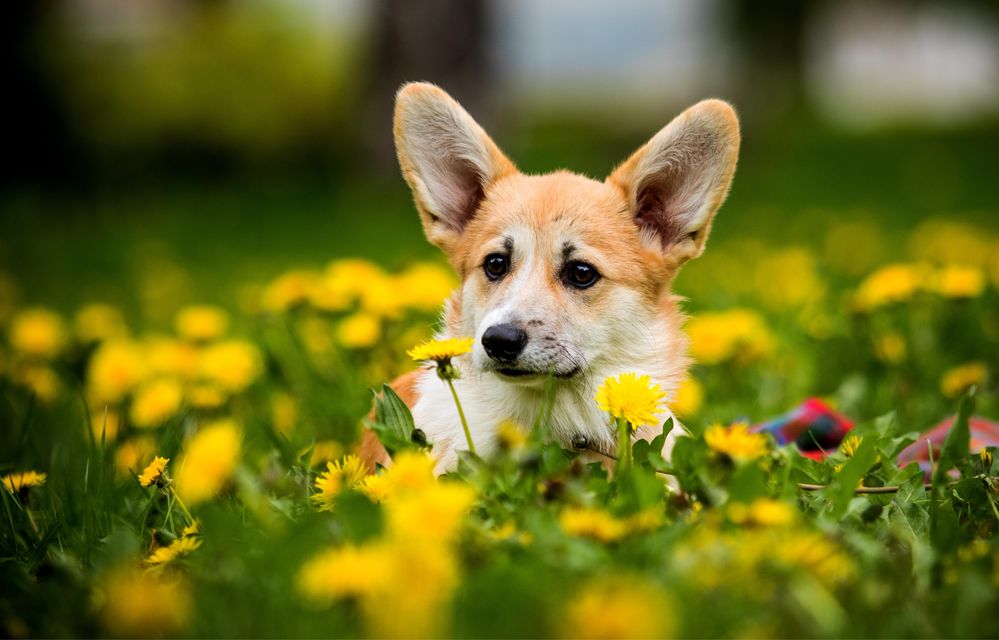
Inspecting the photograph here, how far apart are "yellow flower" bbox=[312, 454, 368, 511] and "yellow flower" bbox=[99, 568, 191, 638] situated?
0.47 meters

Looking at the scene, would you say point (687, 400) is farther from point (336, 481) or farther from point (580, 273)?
point (336, 481)

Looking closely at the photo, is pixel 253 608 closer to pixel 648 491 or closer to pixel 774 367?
pixel 648 491

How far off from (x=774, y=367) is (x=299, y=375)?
184cm

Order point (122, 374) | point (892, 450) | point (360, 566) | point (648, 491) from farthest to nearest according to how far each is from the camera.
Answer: point (122, 374)
point (892, 450)
point (648, 491)
point (360, 566)

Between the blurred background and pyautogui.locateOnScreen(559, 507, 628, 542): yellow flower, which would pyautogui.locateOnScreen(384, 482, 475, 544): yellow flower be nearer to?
pyautogui.locateOnScreen(559, 507, 628, 542): yellow flower

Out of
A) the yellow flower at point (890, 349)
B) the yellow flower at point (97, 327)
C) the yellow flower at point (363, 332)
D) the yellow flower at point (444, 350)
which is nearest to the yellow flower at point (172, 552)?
the yellow flower at point (444, 350)

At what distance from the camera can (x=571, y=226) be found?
275 cm

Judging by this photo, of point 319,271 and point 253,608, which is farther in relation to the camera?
point 319,271

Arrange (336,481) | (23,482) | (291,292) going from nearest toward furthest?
(336,481) < (23,482) < (291,292)

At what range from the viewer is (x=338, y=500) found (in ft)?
5.60

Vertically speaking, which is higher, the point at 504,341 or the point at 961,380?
the point at 504,341

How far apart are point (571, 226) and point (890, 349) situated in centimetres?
149

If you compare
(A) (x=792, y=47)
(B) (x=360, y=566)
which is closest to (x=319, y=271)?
(B) (x=360, y=566)

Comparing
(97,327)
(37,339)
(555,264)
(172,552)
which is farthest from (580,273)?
(97,327)
